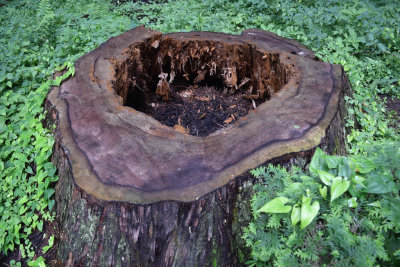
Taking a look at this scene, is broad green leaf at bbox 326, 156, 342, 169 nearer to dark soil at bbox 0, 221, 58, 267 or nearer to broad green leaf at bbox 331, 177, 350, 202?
broad green leaf at bbox 331, 177, 350, 202

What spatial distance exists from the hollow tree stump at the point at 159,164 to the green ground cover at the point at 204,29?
0.20 meters

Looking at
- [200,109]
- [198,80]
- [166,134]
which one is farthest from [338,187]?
[198,80]

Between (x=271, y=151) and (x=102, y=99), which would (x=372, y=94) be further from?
(x=102, y=99)

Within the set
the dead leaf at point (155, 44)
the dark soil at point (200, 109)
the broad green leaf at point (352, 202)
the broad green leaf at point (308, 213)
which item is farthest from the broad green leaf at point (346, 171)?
the dead leaf at point (155, 44)

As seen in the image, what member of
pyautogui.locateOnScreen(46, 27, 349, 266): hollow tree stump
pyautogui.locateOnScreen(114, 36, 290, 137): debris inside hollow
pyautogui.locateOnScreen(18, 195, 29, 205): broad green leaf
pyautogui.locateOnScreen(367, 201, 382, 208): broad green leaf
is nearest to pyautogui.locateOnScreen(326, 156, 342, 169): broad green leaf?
pyautogui.locateOnScreen(367, 201, 382, 208): broad green leaf

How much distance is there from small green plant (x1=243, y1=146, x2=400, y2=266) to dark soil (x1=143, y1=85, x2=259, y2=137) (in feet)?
6.16

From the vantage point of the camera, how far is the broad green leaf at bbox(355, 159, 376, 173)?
56.9 inches

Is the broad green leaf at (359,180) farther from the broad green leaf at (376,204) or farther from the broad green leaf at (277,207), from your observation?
the broad green leaf at (277,207)

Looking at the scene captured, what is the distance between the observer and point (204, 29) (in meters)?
4.45

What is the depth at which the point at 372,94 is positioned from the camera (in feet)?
11.7

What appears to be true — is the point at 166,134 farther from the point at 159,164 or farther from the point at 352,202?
the point at 352,202

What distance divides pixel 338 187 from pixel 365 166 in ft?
0.73

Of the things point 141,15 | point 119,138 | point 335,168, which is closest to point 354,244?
point 335,168

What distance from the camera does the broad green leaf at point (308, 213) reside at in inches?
51.9
